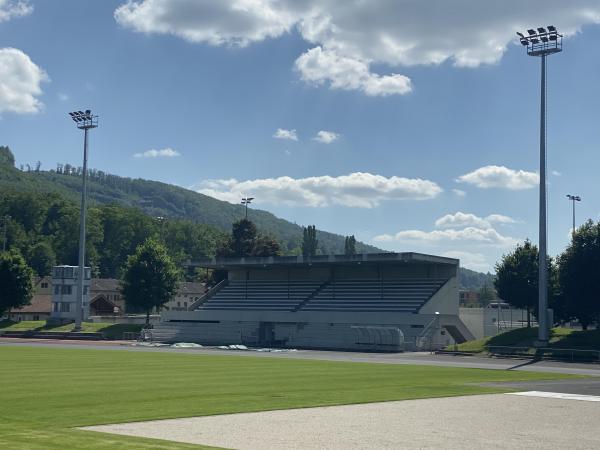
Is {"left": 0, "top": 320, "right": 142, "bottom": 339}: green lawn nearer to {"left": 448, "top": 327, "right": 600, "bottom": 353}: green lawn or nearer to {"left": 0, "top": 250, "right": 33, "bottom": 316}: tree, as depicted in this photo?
{"left": 0, "top": 250, "right": 33, "bottom": 316}: tree

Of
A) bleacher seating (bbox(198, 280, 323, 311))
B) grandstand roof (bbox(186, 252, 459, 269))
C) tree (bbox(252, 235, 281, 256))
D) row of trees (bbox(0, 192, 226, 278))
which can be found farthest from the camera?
row of trees (bbox(0, 192, 226, 278))

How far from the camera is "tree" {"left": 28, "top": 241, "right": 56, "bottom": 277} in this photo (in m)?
170

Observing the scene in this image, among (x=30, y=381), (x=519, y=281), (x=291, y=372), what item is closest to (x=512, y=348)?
(x=519, y=281)

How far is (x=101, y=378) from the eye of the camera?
28531 mm

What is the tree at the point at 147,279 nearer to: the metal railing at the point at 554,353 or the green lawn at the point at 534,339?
the green lawn at the point at 534,339

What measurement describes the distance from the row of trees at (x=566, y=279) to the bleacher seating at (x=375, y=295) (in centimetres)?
699

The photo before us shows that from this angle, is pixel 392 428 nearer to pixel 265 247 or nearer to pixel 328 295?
pixel 328 295

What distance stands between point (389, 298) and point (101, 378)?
5059 cm

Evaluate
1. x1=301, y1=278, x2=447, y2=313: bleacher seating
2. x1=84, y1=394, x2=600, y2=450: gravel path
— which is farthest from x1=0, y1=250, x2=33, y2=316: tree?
x1=84, y1=394, x2=600, y2=450: gravel path

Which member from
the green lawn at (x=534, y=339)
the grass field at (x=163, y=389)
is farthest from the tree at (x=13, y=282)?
the grass field at (x=163, y=389)

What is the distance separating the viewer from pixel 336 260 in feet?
263

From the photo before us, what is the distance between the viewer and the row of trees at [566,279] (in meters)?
61.7

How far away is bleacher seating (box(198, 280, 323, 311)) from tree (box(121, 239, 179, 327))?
5352 millimetres

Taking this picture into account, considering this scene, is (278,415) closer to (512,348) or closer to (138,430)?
(138,430)
